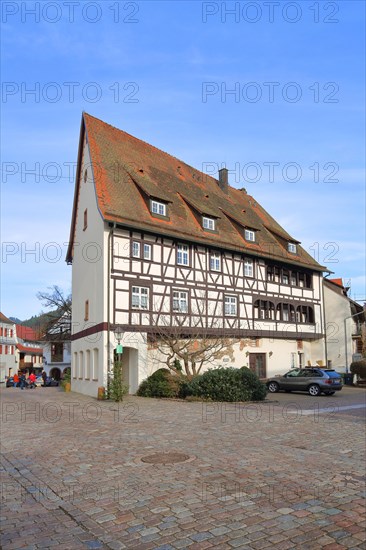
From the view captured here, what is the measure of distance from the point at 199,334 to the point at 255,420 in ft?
43.3

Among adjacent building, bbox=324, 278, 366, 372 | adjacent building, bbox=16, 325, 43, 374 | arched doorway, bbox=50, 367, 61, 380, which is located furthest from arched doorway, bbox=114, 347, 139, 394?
adjacent building, bbox=16, 325, 43, 374

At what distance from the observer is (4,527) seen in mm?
5977

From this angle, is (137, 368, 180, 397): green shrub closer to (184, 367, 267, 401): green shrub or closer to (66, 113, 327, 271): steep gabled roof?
(184, 367, 267, 401): green shrub

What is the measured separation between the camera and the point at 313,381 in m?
28.2

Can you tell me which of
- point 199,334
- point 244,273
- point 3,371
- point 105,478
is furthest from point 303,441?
point 3,371

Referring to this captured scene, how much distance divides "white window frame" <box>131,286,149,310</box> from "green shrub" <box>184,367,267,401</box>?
5970mm

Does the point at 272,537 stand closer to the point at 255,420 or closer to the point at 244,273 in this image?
the point at 255,420

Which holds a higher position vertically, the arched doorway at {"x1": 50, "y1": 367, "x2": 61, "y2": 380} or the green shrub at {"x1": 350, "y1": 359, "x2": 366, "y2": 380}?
the green shrub at {"x1": 350, "y1": 359, "x2": 366, "y2": 380}

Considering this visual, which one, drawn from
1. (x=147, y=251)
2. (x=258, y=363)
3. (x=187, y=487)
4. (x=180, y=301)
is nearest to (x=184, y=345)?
(x=180, y=301)

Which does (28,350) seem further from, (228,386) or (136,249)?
(228,386)

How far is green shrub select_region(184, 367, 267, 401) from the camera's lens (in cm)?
2234

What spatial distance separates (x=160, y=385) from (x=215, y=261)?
10.2 m

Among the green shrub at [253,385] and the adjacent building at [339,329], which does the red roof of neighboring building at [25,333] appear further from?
the green shrub at [253,385]

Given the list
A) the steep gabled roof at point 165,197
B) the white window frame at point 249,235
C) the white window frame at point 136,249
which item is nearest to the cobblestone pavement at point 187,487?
the white window frame at point 136,249
